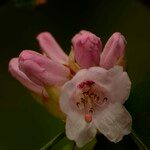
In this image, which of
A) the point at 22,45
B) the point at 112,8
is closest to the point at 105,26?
the point at 112,8

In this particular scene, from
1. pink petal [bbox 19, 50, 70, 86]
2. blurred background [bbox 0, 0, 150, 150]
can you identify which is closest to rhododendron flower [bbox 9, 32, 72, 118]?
pink petal [bbox 19, 50, 70, 86]

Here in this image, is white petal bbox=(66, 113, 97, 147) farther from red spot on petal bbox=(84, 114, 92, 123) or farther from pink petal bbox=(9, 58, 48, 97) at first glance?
pink petal bbox=(9, 58, 48, 97)

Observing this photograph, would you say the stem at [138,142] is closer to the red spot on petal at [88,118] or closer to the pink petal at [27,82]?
the red spot on petal at [88,118]

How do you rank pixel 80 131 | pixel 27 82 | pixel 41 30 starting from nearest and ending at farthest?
pixel 80 131
pixel 27 82
pixel 41 30

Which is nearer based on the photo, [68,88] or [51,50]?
[68,88]

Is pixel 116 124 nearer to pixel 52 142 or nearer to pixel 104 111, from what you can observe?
pixel 104 111

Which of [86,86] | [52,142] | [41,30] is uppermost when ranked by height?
[86,86]

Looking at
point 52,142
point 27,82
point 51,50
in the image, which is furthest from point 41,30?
point 52,142
